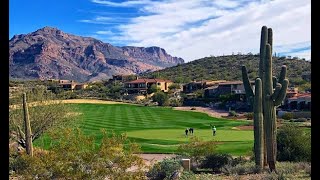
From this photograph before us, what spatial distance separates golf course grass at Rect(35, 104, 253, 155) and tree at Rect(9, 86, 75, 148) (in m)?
3.47

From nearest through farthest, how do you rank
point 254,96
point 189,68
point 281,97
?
1. point 281,97
2. point 254,96
3. point 189,68

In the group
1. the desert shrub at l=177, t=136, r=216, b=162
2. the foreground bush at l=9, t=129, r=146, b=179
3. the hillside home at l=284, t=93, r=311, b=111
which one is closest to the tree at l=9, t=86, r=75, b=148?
the desert shrub at l=177, t=136, r=216, b=162

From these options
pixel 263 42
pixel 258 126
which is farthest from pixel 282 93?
pixel 263 42

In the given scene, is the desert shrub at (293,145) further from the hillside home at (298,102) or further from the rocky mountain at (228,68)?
the rocky mountain at (228,68)

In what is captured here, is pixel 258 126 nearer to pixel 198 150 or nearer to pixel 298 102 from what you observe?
pixel 198 150

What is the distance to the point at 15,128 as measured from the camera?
2745 centimetres

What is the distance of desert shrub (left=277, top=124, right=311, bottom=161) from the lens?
24547 mm

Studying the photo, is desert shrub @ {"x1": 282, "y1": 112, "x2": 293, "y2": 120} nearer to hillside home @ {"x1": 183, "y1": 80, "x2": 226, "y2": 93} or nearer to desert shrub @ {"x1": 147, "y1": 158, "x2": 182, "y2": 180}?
desert shrub @ {"x1": 147, "y1": 158, "x2": 182, "y2": 180}

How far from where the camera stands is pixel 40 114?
29.9 m

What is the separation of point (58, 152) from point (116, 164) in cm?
188

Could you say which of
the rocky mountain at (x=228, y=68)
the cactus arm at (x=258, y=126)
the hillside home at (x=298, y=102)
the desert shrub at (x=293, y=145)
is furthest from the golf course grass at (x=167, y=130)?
the rocky mountain at (x=228, y=68)

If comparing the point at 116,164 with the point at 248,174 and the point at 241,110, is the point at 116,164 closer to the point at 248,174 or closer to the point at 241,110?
the point at 248,174

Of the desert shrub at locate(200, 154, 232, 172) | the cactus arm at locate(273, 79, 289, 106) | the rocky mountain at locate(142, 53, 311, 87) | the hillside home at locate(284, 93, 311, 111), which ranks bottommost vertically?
the desert shrub at locate(200, 154, 232, 172)
